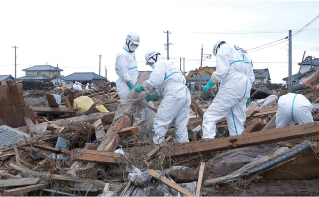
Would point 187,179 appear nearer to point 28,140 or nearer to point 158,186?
point 158,186

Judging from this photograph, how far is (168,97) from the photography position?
18.3ft

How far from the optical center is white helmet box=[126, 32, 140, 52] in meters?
7.16

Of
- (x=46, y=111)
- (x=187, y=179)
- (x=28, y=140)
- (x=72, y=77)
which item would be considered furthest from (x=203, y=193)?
(x=72, y=77)

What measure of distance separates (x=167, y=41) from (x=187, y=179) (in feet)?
103

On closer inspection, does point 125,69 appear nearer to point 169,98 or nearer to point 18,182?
point 169,98

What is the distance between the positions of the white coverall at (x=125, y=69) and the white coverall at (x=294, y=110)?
3644 mm

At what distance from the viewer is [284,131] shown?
390 cm

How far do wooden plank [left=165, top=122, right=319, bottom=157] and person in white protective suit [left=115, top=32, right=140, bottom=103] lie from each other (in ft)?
10.3

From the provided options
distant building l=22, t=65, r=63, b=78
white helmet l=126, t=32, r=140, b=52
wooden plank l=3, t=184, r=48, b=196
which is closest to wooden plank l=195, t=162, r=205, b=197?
wooden plank l=3, t=184, r=48, b=196

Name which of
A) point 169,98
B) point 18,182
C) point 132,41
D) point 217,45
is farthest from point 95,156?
point 132,41

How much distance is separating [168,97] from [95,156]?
1970 millimetres

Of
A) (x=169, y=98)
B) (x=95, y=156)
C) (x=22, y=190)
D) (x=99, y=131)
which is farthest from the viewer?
(x=99, y=131)

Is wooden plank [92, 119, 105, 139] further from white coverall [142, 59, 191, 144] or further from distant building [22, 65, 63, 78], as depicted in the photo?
distant building [22, 65, 63, 78]

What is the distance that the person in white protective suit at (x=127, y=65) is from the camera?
7241mm
